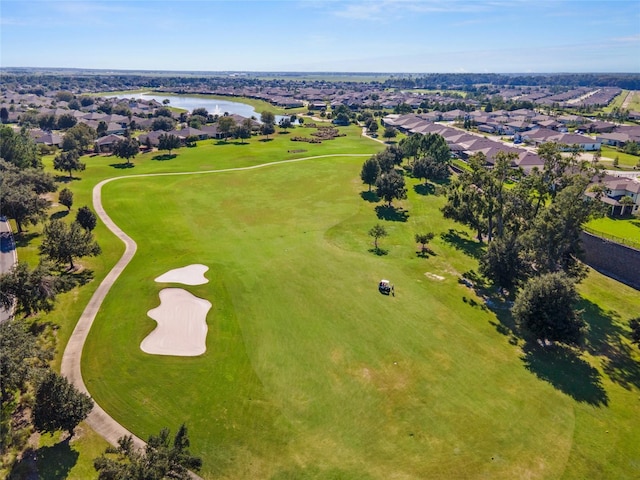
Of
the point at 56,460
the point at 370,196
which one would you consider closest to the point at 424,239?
the point at 370,196

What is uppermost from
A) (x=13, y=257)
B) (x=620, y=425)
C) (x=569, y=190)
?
(x=569, y=190)

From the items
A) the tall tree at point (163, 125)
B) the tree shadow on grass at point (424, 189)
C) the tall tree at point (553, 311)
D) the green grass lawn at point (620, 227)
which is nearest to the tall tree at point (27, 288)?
the tall tree at point (553, 311)

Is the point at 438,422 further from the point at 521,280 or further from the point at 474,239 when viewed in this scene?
the point at 474,239

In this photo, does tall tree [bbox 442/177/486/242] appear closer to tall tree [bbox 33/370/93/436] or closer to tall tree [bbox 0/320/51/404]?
tall tree [bbox 33/370/93/436]

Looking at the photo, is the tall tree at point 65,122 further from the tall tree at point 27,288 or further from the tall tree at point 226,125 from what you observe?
the tall tree at point 27,288

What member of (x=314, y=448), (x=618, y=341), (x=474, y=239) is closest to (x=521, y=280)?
(x=618, y=341)

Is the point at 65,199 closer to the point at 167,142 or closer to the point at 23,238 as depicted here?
the point at 23,238
